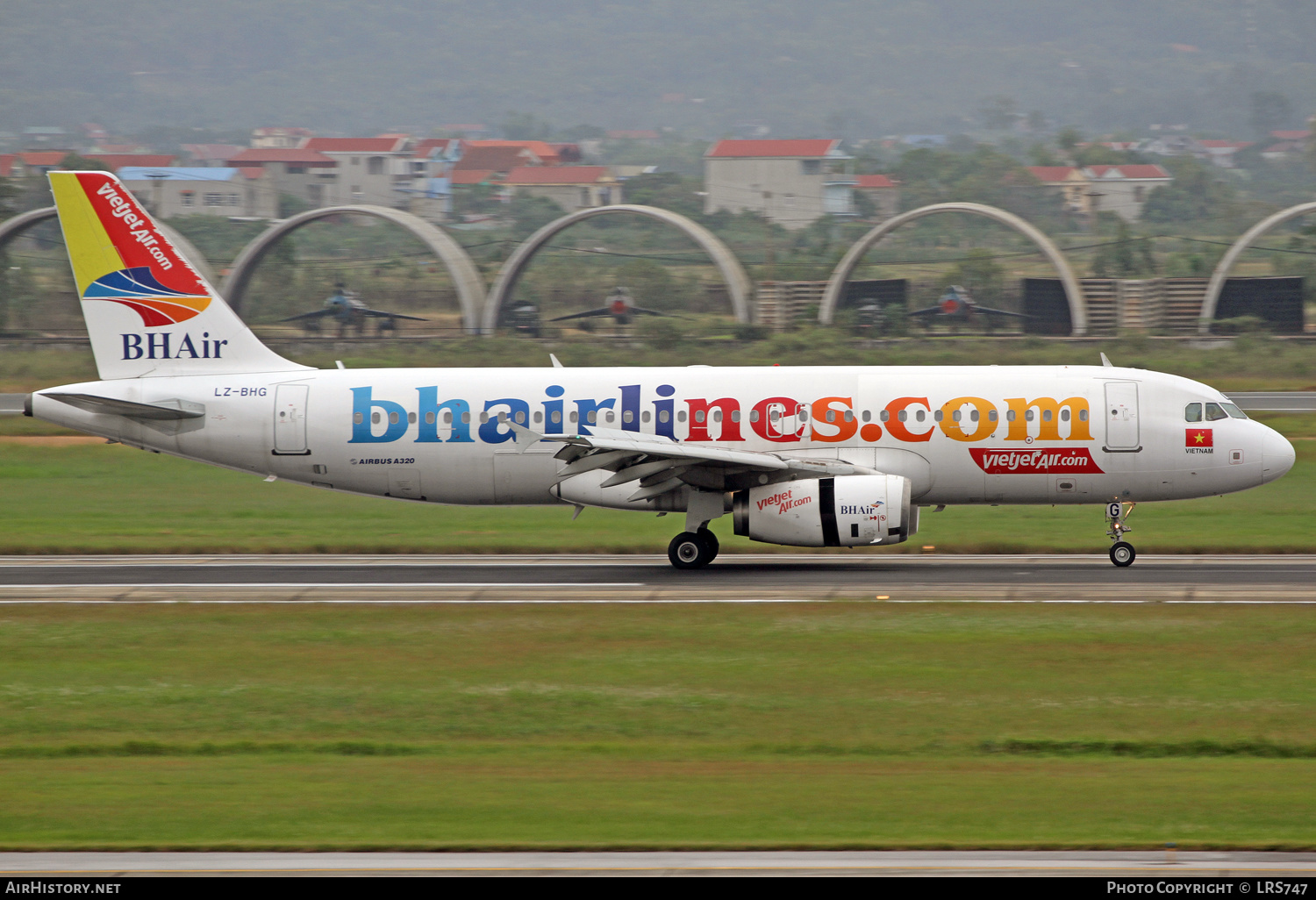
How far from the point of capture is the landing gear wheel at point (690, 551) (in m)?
33.5

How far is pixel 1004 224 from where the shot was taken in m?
90.1

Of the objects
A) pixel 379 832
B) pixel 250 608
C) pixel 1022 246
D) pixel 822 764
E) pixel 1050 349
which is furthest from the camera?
pixel 1022 246

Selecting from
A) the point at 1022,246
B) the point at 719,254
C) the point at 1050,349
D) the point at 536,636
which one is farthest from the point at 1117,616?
the point at 1022,246

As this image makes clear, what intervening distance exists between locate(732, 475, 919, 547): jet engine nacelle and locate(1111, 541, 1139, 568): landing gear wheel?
4732 mm

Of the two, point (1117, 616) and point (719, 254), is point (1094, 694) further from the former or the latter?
point (719, 254)

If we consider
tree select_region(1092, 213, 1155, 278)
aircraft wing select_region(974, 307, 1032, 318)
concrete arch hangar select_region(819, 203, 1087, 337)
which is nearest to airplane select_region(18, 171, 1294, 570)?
concrete arch hangar select_region(819, 203, 1087, 337)

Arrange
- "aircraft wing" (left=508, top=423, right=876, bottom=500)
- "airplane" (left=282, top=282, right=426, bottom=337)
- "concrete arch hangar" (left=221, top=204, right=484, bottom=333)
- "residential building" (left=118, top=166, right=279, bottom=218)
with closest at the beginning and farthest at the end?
1. "aircraft wing" (left=508, top=423, right=876, bottom=500)
2. "concrete arch hangar" (left=221, top=204, right=484, bottom=333)
3. "airplane" (left=282, top=282, right=426, bottom=337)
4. "residential building" (left=118, top=166, right=279, bottom=218)

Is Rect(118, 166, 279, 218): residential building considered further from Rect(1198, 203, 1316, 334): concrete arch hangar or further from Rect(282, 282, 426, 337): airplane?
Rect(1198, 203, 1316, 334): concrete arch hangar

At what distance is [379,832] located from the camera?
15172mm

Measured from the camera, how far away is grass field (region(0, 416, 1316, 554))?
123 feet

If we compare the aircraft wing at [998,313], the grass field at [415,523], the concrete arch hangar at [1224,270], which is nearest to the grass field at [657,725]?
the grass field at [415,523]

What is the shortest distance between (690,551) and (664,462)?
247 cm

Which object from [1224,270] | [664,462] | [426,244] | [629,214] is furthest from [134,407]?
[1224,270]
